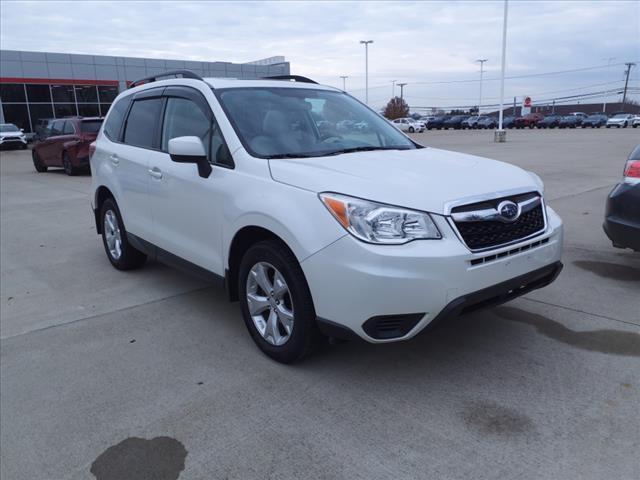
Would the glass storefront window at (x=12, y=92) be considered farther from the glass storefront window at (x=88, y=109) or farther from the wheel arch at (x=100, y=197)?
the wheel arch at (x=100, y=197)

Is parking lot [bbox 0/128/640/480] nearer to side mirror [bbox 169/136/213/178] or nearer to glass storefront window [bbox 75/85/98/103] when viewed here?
side mirror [bbox 169/136/213/178]

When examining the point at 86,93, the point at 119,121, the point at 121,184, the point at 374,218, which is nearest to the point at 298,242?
the point at 374,218

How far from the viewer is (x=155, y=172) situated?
4617mm

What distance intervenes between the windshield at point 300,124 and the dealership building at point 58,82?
38.0 metres

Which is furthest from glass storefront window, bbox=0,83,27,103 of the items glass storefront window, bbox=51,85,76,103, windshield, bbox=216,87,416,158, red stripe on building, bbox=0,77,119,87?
windshield, bbox=216,87,416,158

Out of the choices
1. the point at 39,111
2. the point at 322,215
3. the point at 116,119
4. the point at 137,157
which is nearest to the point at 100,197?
the point at 116,119

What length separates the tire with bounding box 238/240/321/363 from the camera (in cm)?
320

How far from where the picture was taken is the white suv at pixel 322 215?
2.90 m

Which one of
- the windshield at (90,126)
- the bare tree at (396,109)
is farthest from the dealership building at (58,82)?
the bare tree at (396,109)

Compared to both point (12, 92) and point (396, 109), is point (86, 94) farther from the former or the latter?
point (396, 109)

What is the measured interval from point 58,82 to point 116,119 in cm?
4052

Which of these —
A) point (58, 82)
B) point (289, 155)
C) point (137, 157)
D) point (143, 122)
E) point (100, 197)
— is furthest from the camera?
point (58, 82)

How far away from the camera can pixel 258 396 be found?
3.22m

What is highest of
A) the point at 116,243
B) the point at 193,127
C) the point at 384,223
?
the point at 193,127
